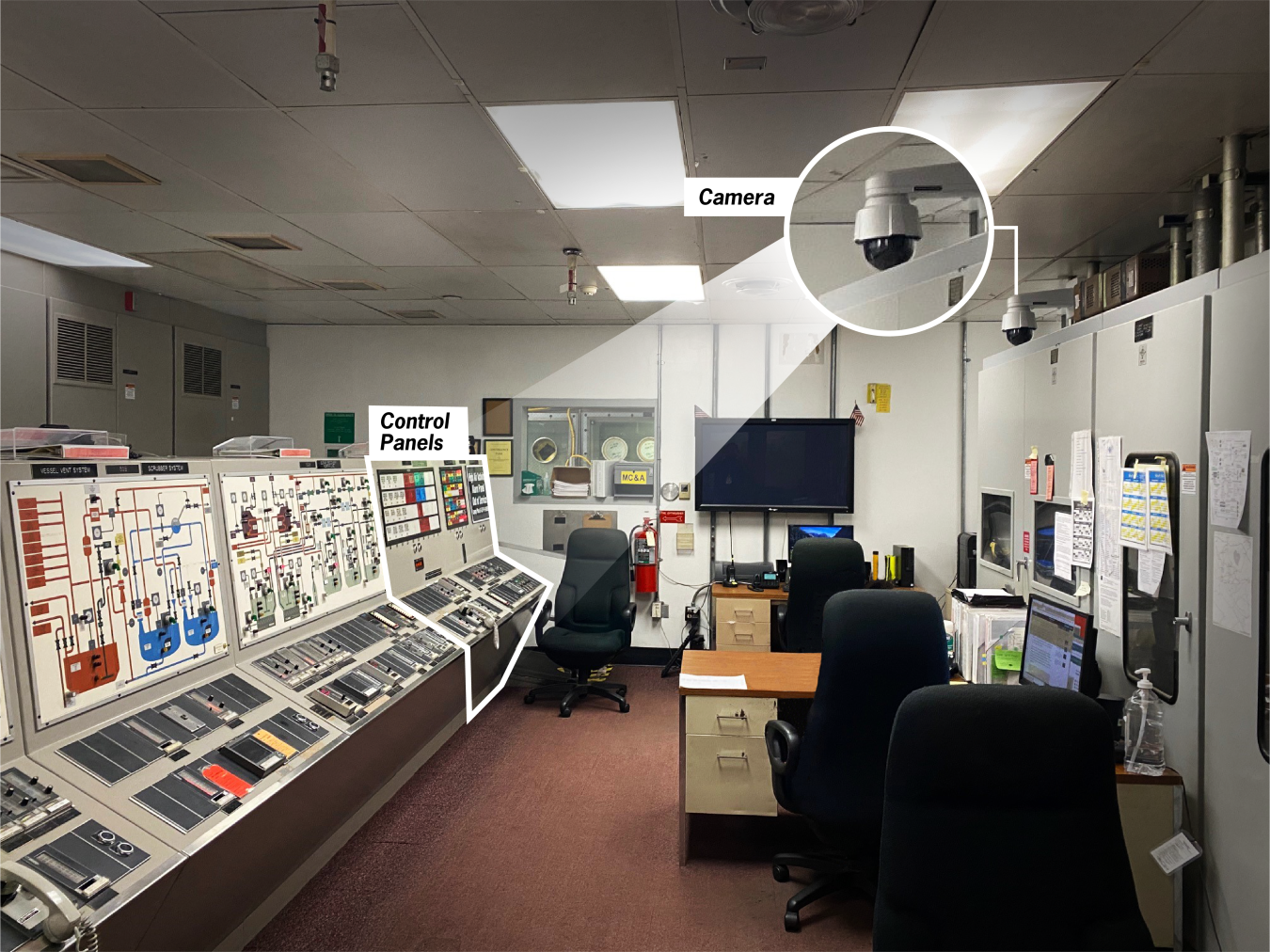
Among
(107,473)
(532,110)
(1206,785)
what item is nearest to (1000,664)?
(1206,785)

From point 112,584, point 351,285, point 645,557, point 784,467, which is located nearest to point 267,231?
point 351,285

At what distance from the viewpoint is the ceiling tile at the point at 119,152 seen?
7.82 ft

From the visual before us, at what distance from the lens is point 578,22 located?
1813 mm

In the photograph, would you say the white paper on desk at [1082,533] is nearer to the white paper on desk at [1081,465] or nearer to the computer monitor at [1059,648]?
the white paper on desk at [1081,465]

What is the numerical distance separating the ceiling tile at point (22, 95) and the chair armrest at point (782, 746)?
115 inches

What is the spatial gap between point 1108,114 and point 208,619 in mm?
3098

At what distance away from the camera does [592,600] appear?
16.9 ft

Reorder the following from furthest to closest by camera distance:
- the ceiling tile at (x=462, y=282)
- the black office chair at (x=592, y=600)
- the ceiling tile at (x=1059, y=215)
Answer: the black office chair at (x=592, y=600)
the ceiling tile at (x=462, y=282)
the ceiling tile at (x=1059, y=215)

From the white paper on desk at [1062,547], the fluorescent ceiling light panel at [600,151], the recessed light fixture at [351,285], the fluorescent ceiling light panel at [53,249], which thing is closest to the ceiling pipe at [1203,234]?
the white paper on desk at [1062,547]

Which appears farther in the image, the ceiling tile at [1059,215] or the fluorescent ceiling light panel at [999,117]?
the ceiling tile at [1059,215]

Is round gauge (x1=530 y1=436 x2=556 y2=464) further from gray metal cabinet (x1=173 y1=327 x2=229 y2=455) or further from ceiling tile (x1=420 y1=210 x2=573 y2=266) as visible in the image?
gray metal cabinet (x1=173 y1=327 x2=229 y2=455)

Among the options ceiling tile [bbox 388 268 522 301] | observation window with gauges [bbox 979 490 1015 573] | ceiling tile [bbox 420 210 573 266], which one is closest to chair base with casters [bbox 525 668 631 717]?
observation window with gauges [bbox 979 490 1015 573]

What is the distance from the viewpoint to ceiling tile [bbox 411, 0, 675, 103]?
5.79ft

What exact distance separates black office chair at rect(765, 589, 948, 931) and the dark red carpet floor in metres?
0.56
